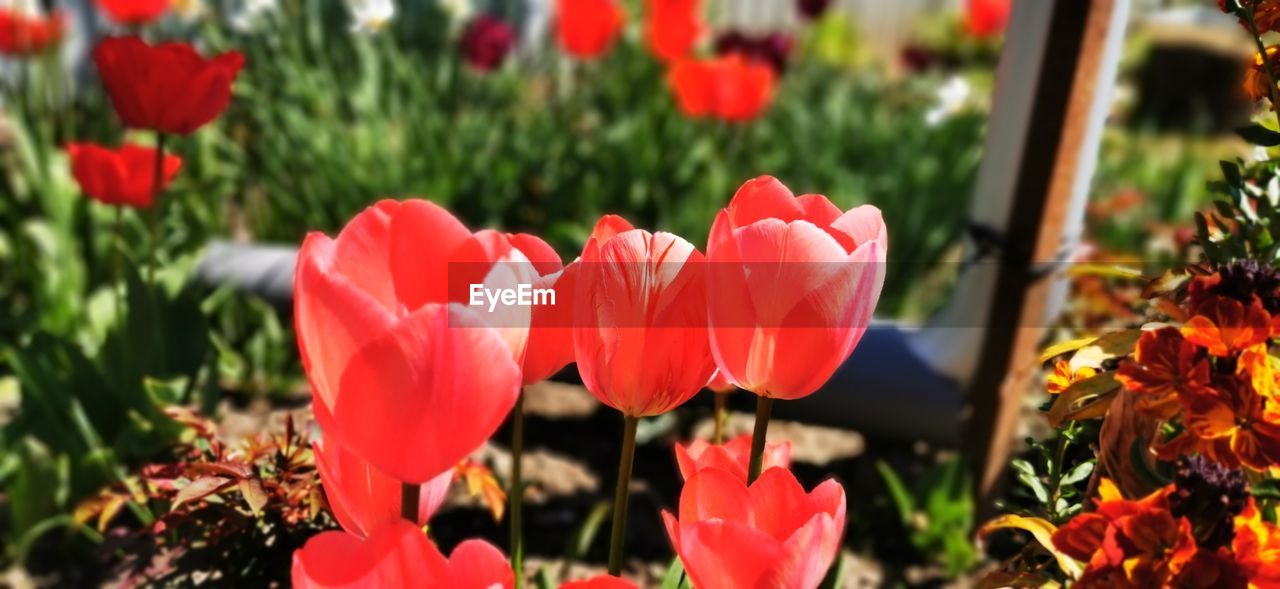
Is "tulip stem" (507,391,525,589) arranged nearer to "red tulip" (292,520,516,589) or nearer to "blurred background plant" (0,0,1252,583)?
"red tulip" (292,520,516,589)

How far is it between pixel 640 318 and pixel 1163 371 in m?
0.33

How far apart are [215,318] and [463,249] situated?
1879 mm

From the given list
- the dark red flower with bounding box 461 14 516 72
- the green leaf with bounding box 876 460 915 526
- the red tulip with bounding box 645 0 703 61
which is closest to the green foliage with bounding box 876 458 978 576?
the green leaf with bounding box 876 460 915 526

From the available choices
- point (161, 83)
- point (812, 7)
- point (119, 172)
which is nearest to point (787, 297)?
point (161, 83)

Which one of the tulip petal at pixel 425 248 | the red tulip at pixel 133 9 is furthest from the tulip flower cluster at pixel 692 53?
the tulip petal at pixel 425 248

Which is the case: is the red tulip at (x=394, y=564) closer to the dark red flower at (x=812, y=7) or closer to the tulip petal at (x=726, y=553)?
the tulip petal at (x=726, y=553)

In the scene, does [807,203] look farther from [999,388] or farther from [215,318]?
[215,318]

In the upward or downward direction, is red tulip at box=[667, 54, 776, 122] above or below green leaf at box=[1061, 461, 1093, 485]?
above

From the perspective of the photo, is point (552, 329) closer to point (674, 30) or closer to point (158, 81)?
point (158, 81)

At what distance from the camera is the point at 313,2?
351 cm

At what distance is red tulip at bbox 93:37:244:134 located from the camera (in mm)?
1335

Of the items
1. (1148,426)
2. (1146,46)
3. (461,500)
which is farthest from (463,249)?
(1146,46)

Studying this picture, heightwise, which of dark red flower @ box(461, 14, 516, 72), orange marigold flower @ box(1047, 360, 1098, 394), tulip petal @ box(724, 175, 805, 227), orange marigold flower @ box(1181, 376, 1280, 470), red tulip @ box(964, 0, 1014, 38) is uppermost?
red tulip @ box(964, 0, 1014, 38)

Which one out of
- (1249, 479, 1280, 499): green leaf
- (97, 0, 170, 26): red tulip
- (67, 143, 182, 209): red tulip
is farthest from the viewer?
(97, 0, 170, 26): red tulip
